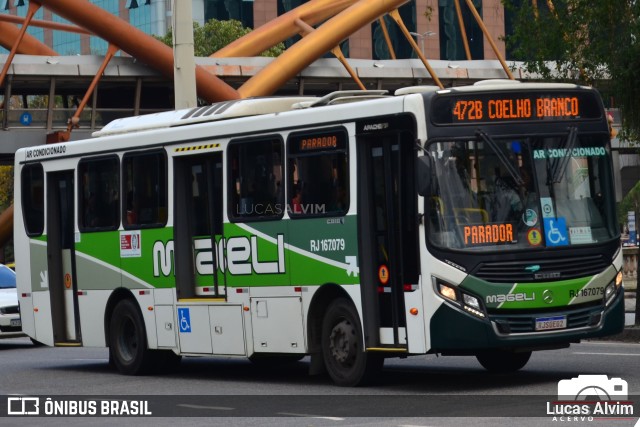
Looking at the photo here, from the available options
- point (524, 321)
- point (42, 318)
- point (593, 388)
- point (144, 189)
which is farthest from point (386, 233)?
point (42, 318)

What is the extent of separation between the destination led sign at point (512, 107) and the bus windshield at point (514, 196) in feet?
0.74

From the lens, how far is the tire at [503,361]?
16.8 meters

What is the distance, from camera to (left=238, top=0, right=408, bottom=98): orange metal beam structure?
65188 mm

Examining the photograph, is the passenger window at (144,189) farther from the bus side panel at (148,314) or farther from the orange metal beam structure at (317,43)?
the orange metal beam structure at (317,43)

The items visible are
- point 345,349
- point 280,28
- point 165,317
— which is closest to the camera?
point 345,349

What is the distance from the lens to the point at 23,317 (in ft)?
71.7

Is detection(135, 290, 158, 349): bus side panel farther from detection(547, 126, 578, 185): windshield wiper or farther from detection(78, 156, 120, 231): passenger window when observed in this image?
detection(547, 126, 578, 185): windshield wiper

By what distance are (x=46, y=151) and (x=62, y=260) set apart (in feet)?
5.11

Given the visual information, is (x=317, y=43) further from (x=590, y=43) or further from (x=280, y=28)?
(x=590, y=43)

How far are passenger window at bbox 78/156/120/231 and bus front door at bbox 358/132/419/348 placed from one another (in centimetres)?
514

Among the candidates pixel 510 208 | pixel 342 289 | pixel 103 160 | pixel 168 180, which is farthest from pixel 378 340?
pixel 103 160

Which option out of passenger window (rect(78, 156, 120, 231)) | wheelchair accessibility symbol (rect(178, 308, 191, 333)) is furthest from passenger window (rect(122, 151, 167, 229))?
wheelchair accessibility symbol (rect(178, 308, 191, 333))

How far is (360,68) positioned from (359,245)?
182 ft

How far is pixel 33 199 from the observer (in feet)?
70.9
